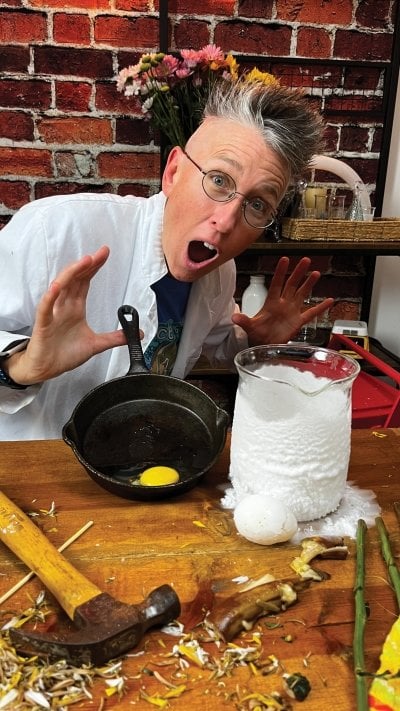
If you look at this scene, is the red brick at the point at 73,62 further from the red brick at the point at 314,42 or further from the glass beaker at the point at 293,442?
the glass beaker at the point at 293,442

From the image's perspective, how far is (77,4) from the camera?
1959 mm

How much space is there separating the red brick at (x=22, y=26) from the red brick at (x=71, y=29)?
0.04 meters

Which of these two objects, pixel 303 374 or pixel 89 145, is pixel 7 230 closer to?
pixel 303 374

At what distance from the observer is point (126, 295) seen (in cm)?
136

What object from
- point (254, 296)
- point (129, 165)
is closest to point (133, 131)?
point (129, 165)

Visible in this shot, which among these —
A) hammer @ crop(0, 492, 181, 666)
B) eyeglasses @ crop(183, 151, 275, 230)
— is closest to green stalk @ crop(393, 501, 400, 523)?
hammer @ crop(0, 492, 181, 666)

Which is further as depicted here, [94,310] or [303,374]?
[94,310]

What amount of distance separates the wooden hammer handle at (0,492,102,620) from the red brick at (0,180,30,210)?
5.03 ft

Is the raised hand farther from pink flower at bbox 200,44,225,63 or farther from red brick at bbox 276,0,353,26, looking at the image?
red brick at bbox 276,0,353,26

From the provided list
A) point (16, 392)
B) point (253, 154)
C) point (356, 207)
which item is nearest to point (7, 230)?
point (16, 392)

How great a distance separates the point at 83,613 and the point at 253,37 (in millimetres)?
2057

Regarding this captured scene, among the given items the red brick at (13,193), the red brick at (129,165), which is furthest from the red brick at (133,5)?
the red brick at (13,193)

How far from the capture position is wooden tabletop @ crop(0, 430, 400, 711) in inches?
22.3

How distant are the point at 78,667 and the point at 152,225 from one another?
97cm
